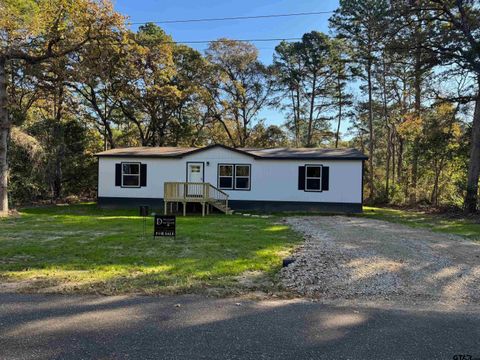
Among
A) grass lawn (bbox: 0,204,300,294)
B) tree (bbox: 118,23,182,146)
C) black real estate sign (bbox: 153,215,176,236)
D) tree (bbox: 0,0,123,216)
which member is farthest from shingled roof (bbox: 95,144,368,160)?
black real estate sign (bbox: 153,215,176,236)

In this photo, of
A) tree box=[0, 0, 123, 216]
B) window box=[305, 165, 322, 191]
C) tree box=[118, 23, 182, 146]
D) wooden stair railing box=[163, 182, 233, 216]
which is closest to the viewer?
tree box=[0, 0, 123, 216]

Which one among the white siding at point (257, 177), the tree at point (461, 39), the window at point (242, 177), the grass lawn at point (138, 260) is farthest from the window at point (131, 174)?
the tree at point (461, 39)

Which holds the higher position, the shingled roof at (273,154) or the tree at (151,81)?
the tree at (151,81)

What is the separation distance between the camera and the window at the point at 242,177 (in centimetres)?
1998

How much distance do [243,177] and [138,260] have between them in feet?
43.4

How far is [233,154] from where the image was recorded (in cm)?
1994

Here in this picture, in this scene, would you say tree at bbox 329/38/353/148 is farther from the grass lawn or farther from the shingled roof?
the grass lawn

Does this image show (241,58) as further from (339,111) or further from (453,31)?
(453,31)

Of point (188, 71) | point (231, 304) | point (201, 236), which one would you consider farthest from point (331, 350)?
point (188, 71)

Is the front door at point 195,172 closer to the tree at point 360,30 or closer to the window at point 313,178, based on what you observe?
the window at point 313,178

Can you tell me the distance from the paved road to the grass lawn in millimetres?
647

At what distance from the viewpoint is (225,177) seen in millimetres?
20062

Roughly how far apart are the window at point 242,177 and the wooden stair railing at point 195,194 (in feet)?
3.76

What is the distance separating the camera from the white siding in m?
19.3
